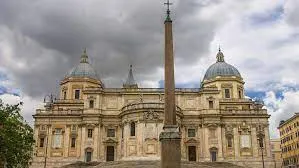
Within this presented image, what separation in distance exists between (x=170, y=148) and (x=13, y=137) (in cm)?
1609

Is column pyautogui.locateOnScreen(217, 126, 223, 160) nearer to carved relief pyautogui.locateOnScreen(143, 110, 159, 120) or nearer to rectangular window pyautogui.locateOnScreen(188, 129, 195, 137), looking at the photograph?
rectangular window pyautogui.locateOnScreen(188, 129, 195, 137)

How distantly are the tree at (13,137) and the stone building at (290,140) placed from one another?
51158 millimetres

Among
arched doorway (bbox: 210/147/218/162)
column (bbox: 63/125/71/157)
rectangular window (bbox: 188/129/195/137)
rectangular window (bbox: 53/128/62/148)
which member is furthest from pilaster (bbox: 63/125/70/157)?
arched doorway (bbox: 210/147/218/162)

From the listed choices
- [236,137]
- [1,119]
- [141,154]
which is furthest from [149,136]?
[1,119]

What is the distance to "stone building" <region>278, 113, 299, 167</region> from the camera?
71062 mm

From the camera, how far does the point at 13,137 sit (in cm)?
3241

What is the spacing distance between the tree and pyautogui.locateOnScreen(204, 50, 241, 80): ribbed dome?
39.1 metres

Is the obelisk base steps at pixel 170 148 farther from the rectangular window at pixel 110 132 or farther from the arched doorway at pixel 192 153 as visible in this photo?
the rectangular window at pixel 110 132

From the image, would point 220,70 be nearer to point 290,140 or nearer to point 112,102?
point 112,102

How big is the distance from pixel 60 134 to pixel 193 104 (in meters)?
20.9

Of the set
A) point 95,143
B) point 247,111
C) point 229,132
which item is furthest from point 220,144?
point 95,143

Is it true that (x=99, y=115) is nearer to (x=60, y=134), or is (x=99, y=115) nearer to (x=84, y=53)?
(x=60, y=134)

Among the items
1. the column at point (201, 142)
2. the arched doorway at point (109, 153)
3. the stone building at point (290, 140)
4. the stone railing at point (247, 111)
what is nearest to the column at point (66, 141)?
the arched doorway at point (109, 153)

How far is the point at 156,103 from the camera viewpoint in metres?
54.3
